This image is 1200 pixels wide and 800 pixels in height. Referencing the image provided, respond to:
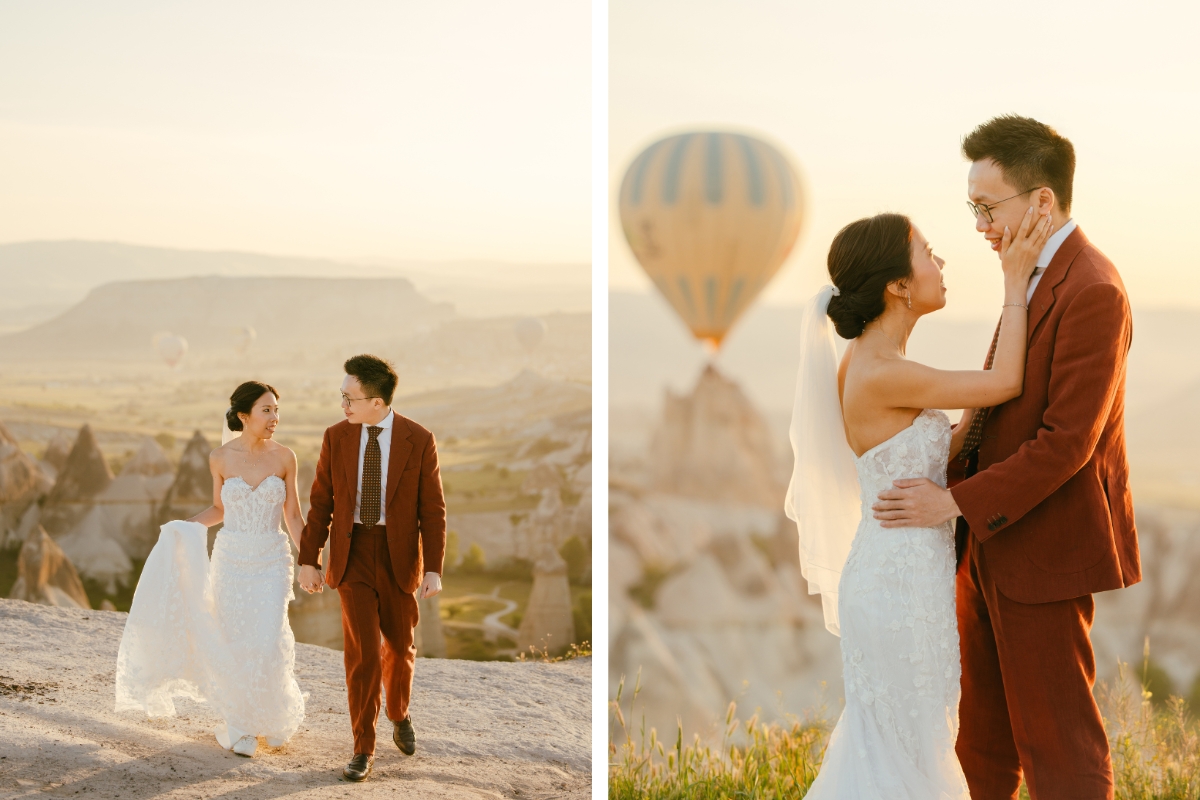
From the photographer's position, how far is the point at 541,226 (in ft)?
41.2

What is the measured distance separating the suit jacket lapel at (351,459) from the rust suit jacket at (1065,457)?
2582 millimetres

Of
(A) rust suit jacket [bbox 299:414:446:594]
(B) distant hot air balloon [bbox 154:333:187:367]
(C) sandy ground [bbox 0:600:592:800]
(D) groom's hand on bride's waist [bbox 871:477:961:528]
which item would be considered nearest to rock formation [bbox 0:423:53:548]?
(B) distant hot air balloon [bbox 154:333:187:367]

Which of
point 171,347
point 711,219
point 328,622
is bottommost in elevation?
point 328,622

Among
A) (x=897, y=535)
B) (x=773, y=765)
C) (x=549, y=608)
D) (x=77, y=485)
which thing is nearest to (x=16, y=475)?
(x=77, y=485)

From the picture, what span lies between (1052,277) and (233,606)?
140 inches

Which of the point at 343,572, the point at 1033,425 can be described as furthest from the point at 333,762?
the point at 1033,425

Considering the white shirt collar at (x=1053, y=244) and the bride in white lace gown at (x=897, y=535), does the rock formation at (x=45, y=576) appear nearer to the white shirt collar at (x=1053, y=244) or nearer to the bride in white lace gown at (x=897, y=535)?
the bride in white lace gown at (x=897, y=535)

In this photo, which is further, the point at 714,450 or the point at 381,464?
the point at 714,450

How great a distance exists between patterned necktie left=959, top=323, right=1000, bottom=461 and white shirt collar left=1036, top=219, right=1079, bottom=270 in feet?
0.73

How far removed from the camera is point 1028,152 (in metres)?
2.35

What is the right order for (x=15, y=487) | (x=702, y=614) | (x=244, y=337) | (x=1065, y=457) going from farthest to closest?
(x=702, y=614) → (x=244, y=337) → (x=15, y=487) → (x=1065, y=457)

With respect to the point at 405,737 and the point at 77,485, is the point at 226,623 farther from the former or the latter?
the point at 77,485

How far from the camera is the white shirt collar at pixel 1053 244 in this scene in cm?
237

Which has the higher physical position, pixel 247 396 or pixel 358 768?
pixel 247 396
